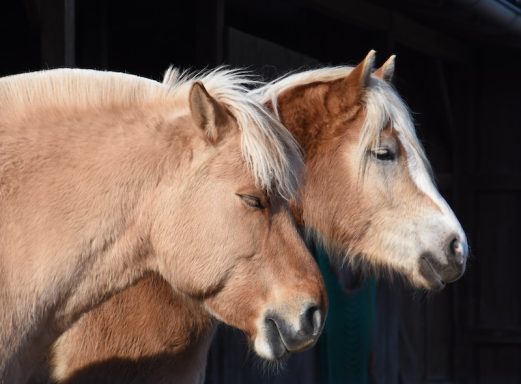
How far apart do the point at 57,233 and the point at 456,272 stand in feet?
6.33

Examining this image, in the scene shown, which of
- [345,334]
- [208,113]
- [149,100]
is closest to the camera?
[208,113]

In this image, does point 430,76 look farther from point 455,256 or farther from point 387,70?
point 455,256

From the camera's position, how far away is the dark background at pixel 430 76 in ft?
24.0

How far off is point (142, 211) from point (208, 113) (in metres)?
0.33

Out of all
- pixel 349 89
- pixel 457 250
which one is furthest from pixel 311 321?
pixel 349 89

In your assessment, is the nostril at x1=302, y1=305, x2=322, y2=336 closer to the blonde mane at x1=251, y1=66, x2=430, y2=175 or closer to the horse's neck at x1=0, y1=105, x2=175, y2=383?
the horse's neck at x1=0, y1=105, x2=175, y2=383

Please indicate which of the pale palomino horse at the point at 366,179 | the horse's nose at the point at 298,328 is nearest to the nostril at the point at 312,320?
the horse's nose at the point at 298,328

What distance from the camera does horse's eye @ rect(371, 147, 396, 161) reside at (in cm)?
457

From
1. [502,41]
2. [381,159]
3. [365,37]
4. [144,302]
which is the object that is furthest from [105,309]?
[502,41]

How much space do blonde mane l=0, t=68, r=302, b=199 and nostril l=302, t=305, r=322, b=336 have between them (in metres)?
0.34

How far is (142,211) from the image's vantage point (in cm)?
319

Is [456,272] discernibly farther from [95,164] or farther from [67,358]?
[95,164]

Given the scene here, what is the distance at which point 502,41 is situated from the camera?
8.74 metres

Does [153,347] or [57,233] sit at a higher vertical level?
[57,233]
